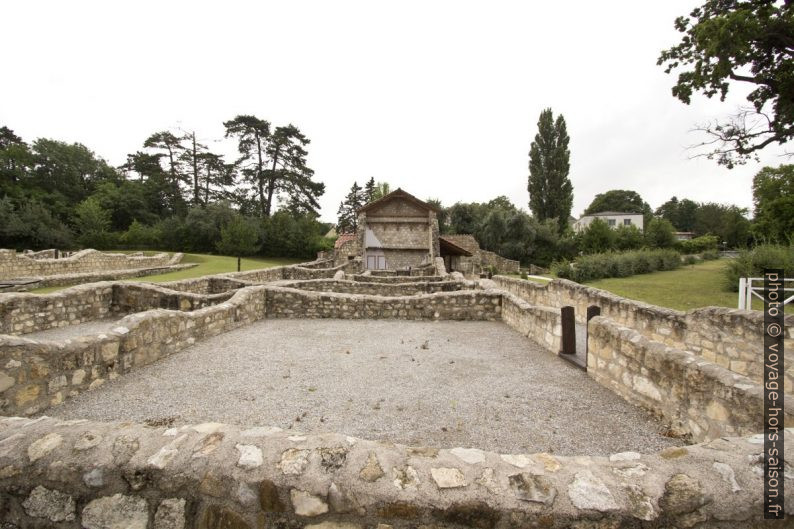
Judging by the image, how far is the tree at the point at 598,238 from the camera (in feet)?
135

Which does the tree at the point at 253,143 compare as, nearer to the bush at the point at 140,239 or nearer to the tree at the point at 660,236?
the bush at the point at 140,239

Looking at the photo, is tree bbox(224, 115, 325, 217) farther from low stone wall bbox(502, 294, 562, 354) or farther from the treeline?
low stone wall bbox(502, 294, 562, 354)

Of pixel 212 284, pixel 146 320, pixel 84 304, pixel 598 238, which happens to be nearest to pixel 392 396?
pixel 146 320

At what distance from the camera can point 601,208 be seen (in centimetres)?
8938

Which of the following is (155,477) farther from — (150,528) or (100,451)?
(100,451)

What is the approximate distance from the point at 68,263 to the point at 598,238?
48940 mm

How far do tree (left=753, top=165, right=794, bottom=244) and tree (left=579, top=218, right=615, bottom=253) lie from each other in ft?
43.3

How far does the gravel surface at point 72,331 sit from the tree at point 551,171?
5099cm

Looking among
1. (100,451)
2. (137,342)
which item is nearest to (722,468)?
(100,451)

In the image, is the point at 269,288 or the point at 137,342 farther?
the point at 269,288

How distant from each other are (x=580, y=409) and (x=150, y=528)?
4.74 m

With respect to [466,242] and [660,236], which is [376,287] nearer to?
[466,242]

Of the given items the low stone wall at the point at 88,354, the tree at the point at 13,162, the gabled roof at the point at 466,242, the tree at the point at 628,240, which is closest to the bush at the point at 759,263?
the low stone wall at the point at 88,354

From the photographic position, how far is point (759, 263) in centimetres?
1485
